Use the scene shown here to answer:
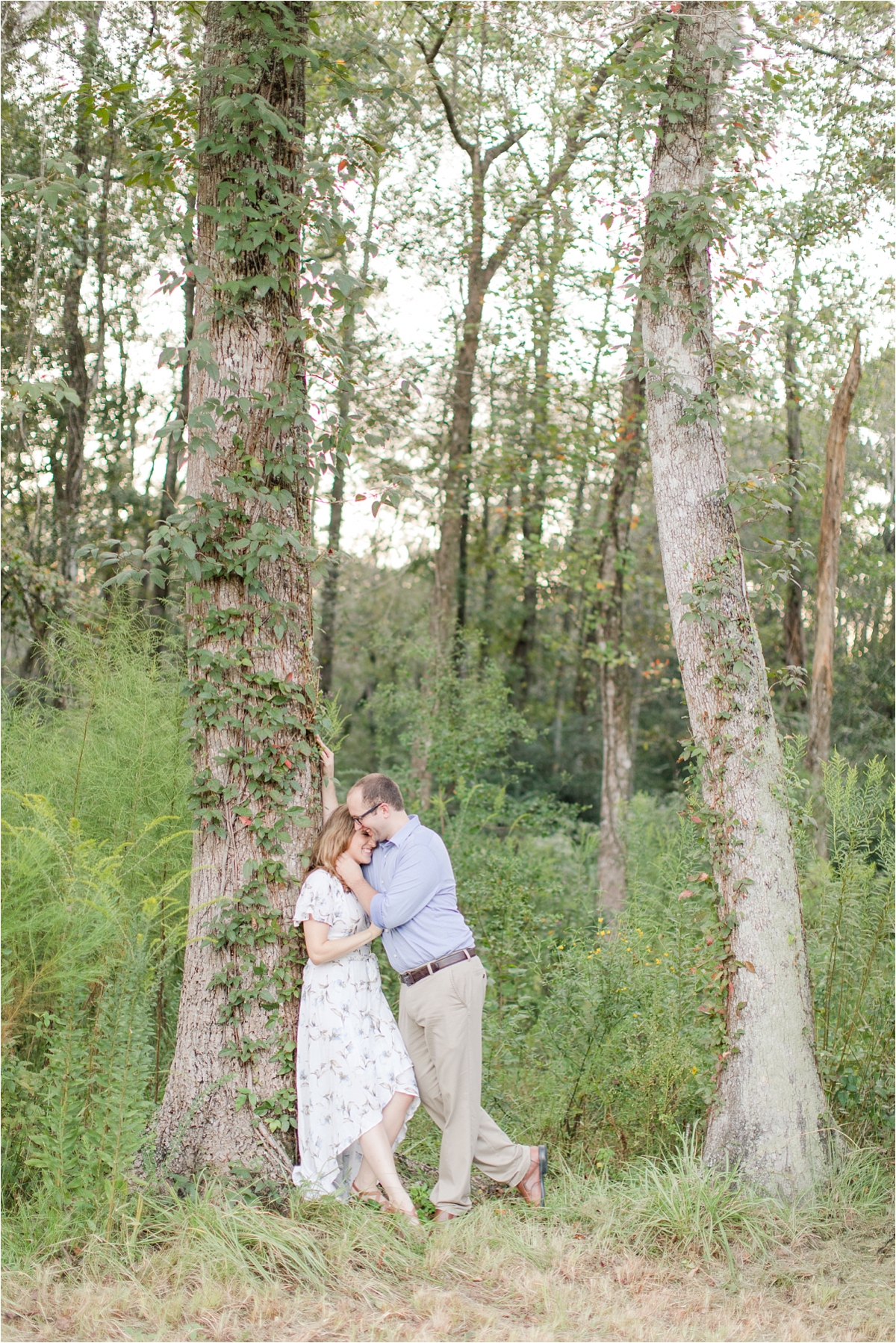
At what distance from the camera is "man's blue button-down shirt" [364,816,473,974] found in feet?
13.5

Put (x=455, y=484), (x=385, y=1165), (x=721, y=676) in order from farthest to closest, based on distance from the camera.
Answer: (x=455, y=484) → (x=721, y=676) → (x=385, y=1165)

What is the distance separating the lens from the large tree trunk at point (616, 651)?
10.1 m

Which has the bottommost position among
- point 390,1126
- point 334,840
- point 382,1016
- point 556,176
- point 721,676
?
point 390,1126

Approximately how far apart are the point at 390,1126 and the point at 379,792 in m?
1.42

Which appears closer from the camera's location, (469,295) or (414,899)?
(414,899)

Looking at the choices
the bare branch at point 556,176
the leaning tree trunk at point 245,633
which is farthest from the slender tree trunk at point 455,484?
the leaning tree trunk at point 245,633

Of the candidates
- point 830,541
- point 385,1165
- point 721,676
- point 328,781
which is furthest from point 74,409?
point 385,1165

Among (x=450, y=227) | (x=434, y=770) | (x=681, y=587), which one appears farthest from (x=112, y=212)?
(x=681, y=587)

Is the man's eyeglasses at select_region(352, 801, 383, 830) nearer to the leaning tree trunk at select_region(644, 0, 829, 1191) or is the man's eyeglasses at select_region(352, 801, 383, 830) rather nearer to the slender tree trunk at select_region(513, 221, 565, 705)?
the leaning tree trunk at select_region(644, 0, 829, 1191)

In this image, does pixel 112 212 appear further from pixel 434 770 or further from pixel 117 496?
pixel 434 770

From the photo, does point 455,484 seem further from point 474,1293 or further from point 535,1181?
point 474,1293

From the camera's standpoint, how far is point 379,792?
4.20 meters

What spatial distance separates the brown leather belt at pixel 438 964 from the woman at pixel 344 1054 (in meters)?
0.17

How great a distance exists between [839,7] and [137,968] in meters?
9.06
